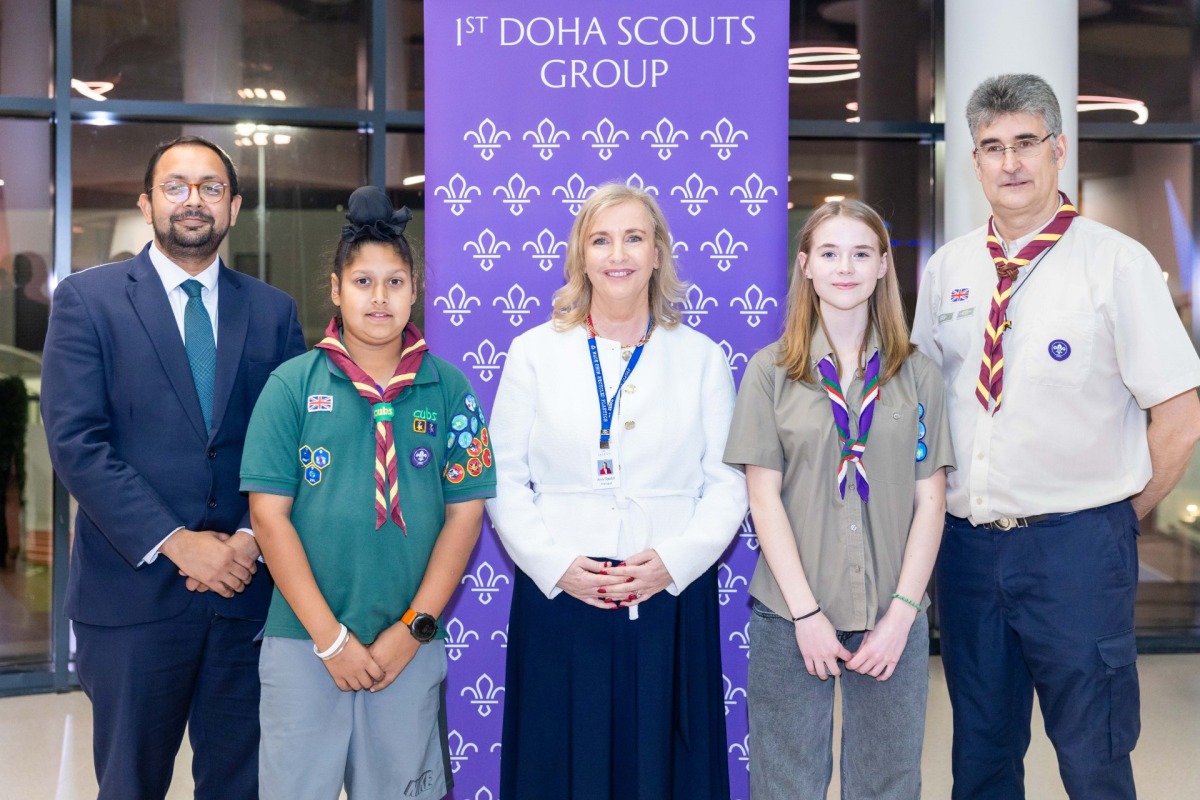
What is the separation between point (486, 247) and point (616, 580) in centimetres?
118

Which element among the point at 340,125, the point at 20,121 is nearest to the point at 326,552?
the point at 340,125

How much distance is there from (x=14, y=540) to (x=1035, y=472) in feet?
15.6

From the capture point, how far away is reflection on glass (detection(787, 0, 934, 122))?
5.61 metres

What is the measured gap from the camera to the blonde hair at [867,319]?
8.28 ft

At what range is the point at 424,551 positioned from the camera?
244 cm

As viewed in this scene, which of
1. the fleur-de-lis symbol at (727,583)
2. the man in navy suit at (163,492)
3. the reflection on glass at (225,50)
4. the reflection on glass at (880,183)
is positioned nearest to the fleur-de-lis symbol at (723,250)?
the fleur-de-lis symbol at (727,583)

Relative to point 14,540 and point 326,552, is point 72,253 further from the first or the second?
point 326,552

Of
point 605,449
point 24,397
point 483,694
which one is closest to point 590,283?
point 605,449

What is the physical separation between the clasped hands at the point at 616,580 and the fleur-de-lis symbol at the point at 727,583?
0.75 m

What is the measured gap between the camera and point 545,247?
325cm

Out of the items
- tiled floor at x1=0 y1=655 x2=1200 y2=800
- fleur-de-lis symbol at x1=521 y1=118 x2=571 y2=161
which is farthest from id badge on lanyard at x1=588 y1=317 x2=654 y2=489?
tiled floor at x1=0 y1=655 x2=1200 y2=800

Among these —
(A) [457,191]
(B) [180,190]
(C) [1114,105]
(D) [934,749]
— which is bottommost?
(D) [934,749]

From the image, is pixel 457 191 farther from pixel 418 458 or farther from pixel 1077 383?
pixel 1077 383

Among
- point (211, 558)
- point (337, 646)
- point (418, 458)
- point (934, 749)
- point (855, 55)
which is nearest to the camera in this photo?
point (337, 646)
